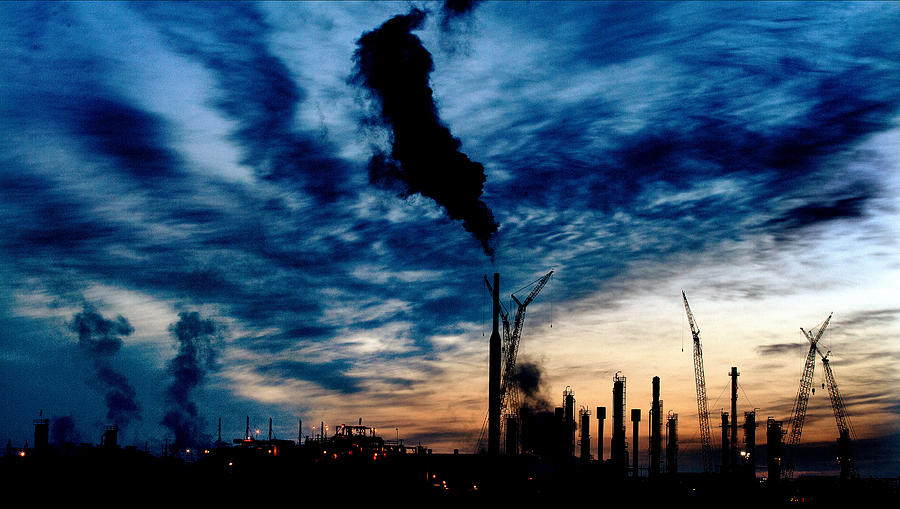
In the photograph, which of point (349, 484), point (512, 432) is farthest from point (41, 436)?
point (512, 432)

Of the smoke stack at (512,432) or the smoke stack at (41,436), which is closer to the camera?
the smoke stack at (41,436)

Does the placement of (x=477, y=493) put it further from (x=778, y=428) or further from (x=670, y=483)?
(x=778, y=428)

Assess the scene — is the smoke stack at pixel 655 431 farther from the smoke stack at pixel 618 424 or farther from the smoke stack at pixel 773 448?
the smoke stack at pixel 773 448

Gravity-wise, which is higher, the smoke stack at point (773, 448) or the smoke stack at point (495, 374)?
the smoke stack at point (495, 374)

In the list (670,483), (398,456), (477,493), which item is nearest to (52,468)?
(398,456)

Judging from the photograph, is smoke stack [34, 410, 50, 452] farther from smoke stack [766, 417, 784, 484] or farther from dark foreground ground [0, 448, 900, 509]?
smoke stack [766, 417, 784, 484]

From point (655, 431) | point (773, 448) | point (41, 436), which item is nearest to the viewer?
point (41, 436)

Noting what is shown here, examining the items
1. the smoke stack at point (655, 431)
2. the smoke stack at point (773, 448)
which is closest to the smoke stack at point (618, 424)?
the smoke stack at point (655, 431)

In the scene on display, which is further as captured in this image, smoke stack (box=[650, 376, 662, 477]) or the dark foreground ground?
smoke stack (box=[650, 376, 662, 477])

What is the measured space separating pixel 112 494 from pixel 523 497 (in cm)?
6389

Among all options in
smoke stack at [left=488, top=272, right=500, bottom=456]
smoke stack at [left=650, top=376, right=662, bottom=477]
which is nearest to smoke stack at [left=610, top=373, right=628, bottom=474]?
smoke stack at [left=650, top=376, right=662, bottom=477]

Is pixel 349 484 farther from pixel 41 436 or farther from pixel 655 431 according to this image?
pixel 655 431

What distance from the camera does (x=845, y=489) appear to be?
166875 mm

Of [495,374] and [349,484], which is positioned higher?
[495,374]
